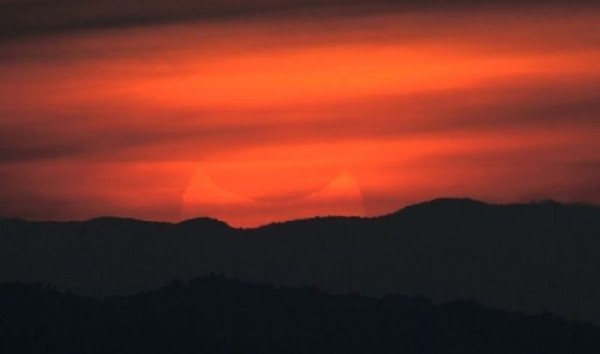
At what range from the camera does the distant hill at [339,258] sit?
201 ft

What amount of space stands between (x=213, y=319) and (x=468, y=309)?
6094 millimetres

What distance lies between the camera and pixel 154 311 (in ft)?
143

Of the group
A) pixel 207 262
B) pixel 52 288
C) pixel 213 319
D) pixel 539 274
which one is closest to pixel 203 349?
pixel 213 319

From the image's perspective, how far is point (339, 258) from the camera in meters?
62.9

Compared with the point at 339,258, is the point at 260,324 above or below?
below

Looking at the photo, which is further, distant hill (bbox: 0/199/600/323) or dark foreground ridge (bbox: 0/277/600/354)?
distant hill (bbox: 0/199/600/323)

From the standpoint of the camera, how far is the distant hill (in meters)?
61.3

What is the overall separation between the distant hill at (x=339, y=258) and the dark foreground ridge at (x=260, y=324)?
13.9 m

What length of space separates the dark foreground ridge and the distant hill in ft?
45.7

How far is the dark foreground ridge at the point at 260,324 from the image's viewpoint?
134 feet

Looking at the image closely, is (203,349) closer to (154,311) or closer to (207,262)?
(154,311)

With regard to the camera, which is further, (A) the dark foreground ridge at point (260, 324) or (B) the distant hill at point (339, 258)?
(B) the distant hill at point (339, 258)

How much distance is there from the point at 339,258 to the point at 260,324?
19.3m

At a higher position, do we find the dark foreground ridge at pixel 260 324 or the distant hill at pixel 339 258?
the distant hill at pixel 339 258
